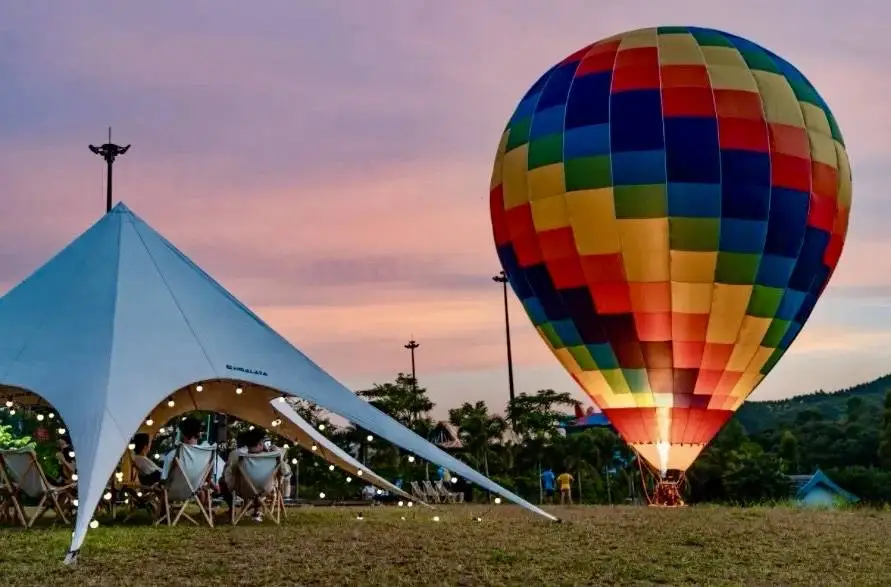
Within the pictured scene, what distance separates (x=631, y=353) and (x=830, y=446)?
3799 cm

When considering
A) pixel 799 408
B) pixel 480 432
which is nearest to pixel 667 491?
pixel 480 432

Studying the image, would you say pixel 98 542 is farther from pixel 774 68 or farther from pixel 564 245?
pixel 774 68

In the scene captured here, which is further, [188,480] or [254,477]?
[254,477]

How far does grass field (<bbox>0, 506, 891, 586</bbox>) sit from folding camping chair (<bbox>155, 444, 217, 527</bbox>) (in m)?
0.37

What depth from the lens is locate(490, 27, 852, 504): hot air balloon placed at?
1459 centimetres

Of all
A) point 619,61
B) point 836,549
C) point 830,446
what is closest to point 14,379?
point 836,549

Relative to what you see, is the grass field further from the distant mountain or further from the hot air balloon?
the distant mountain

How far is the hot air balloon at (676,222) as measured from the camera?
1459 cm

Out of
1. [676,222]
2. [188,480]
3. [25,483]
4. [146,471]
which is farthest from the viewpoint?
[676,222]

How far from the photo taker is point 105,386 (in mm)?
8367

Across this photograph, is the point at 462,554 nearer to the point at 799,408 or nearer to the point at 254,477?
the point at 254,477

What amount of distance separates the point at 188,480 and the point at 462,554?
322 cm

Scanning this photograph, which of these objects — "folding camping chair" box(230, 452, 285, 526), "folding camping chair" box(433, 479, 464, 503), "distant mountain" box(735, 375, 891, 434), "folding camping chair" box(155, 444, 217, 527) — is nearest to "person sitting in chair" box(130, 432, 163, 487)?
"folding camping chair" box(155, 444, 217, 527)

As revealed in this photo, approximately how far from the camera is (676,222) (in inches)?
574
